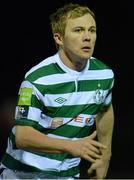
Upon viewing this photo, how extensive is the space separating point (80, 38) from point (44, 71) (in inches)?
8.8

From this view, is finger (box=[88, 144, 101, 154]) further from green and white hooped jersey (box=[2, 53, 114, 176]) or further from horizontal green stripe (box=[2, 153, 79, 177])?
horizontal green stripe (box=[2, 153, 79, 177])

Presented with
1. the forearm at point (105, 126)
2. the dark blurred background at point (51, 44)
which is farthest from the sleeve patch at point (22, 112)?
the dark blurred background at point (51, 44)

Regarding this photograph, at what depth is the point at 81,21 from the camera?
3.03 metres

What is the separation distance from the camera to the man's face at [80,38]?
2982mm

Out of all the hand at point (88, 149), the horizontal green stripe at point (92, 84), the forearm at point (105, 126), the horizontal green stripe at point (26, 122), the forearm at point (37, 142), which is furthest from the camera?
the forearm at point (105, 126)

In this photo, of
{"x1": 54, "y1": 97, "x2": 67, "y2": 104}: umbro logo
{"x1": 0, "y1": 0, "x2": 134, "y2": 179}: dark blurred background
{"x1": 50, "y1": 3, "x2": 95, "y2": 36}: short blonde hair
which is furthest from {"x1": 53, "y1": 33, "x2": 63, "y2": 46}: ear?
{"x1": 0, "y1": 0, "x2": 134, "y2": 179}: dark blurred background

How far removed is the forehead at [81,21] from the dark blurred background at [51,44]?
2.15 m

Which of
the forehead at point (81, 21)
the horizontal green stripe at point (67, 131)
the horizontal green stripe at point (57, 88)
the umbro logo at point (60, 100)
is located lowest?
the horizontal green stripe at point (67, 131)

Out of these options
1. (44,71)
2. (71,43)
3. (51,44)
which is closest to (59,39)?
(71,43)

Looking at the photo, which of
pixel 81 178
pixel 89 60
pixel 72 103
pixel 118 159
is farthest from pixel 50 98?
pixel 118 159

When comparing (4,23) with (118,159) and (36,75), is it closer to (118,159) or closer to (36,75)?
(118,159)

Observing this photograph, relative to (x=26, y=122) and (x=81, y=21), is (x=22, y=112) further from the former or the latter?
(x=81, y=21)

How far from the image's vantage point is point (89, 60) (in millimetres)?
3211

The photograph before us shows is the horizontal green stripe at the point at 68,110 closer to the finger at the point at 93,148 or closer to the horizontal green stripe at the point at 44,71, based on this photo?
the horizontal green stripe at the point at 44,71
